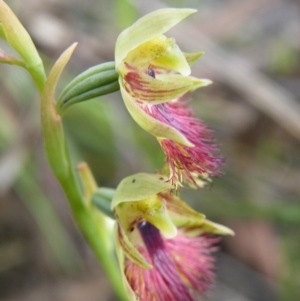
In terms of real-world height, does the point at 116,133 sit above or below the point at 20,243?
above

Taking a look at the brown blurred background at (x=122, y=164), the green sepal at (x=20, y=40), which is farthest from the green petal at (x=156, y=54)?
the brown blurred background at (x=122, y=164)

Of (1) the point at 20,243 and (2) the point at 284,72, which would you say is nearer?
(1) the point at 20,243

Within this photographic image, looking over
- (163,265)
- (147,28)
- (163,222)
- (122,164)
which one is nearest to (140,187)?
(163,222)

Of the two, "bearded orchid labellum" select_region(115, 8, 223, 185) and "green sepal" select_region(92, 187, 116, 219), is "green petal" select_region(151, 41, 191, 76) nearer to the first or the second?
"bearded orchid labellum" select_region(115, 8, 223, 185)

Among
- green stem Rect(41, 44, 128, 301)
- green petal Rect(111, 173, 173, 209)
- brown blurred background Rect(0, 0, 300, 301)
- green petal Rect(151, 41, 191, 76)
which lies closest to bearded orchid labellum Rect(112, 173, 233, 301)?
green petal Rect(111, 173, 173, 209)

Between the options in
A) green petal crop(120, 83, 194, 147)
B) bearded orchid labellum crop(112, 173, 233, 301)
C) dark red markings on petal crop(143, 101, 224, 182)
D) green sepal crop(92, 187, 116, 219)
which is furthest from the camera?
green sepal crop(92, 187, 116, 219)

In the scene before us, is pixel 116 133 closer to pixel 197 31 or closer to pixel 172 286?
pixel 197 31

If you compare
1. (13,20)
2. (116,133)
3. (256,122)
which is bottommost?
(256,122)

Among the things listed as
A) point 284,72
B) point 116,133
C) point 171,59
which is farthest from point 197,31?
point 171,59
